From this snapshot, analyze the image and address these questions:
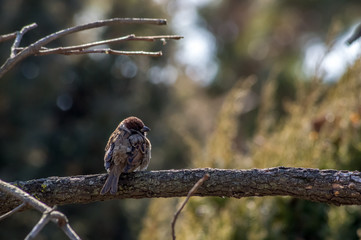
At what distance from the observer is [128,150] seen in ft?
15.4

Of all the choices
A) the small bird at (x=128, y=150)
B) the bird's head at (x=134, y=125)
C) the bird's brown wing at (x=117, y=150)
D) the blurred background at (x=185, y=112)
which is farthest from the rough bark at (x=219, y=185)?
the blurred background at (x=185, y=112)

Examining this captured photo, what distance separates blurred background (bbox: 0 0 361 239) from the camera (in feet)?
20.7

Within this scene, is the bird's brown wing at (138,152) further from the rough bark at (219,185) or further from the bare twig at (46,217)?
the bare twig at (46,217)

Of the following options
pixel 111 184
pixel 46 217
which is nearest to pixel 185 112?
pixel 111 184

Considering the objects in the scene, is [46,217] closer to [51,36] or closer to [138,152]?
[51,36]

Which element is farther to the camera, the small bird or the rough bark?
the small bird

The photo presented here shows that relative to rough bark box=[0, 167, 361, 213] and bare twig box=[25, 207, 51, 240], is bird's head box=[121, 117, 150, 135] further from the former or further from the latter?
bare twig box=[25, 207, 51, 240]

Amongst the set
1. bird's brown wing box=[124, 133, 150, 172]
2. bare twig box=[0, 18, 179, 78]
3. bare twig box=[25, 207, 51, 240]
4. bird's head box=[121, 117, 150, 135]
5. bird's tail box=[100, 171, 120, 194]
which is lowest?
bare twig box=[25, 207, 51, 240]

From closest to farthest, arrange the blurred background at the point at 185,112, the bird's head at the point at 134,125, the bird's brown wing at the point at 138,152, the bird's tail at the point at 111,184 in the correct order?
the bird's tail at the point at 111,184
the bird's brown wing at the point at 138,152
the bird's head at the point at 134,125
the blurred background at the point at 185,112

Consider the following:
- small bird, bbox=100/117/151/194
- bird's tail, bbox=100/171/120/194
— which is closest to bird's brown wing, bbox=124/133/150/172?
small bird, bbox=100/117/151/194

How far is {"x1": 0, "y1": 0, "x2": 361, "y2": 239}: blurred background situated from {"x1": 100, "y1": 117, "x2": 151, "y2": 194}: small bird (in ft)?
4.91

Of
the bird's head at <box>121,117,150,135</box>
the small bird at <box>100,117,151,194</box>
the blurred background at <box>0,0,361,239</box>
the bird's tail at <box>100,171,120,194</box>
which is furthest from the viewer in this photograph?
the blurred background at <box>0,0,361,239</box>

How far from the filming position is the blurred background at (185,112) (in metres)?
6.32

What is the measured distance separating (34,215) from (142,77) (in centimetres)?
389
